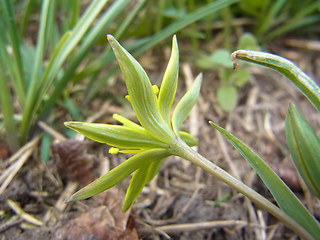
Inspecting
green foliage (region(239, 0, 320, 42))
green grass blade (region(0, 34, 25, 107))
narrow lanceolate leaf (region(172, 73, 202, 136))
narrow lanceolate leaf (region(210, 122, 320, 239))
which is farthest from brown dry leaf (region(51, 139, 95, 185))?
green foliage (region(239, 0, 320, 42))

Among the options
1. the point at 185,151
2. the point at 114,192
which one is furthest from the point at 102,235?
the point at 185,151

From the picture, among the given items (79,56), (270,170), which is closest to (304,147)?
(270,170)

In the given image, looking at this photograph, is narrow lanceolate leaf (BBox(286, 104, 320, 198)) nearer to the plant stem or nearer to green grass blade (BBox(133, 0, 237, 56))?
the plant stem

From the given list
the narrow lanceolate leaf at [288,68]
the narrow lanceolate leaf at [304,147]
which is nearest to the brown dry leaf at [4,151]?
the narrow lanceolate leaf at [288,68]

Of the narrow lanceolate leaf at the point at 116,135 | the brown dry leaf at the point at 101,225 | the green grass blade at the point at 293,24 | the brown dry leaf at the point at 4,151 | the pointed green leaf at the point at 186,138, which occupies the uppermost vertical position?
the green grass blade at the point at 293,24

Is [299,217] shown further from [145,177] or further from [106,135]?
[106,135]

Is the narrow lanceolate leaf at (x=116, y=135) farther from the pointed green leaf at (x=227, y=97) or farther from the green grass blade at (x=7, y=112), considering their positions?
the pointed green leaf at (x=227, y=97)

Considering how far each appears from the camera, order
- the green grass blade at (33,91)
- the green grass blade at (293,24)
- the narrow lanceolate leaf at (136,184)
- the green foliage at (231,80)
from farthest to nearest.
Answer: the green grass blade at (293,24) < the green foliage at (231,80) < the green grass blade at (33,91) < the narrow lanceolate leaf at (136,184)
